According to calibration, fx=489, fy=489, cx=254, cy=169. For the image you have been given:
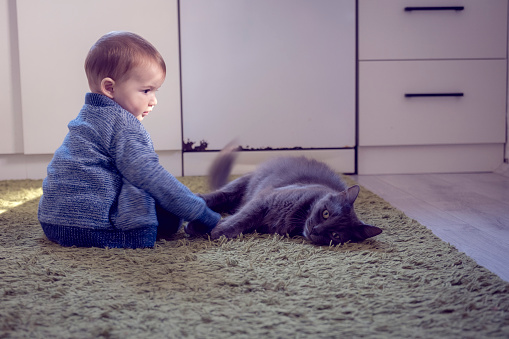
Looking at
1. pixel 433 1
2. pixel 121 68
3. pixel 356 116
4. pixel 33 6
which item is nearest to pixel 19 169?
pixel 33 6

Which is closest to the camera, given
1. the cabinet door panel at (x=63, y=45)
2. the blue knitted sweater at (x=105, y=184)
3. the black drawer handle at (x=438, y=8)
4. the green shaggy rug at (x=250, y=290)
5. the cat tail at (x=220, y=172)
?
the green shaggy rug at (x=250, y=290)

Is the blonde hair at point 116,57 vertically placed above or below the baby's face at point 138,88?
above

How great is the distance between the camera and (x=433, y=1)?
2.34 metres

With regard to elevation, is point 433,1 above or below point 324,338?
above

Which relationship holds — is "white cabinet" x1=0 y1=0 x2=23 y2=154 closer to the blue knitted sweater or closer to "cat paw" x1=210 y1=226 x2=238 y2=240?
the blue knitted sweater

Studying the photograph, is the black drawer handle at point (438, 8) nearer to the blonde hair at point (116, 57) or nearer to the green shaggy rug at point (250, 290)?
the green shaggy rug at point (250, 290)

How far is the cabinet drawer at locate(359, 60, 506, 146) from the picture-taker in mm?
2385

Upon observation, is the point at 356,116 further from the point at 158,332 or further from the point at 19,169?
the point at 158,332

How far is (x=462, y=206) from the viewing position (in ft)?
5.49

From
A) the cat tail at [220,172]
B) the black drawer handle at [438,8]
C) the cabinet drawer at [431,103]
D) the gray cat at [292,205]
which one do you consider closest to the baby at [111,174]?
the gray cat at [292,205]

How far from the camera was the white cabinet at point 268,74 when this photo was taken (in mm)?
2307

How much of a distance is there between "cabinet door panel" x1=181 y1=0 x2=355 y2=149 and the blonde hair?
1.12 meters

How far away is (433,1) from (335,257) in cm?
174

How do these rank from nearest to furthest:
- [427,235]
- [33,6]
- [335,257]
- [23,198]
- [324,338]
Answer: [324,338] → [335,257] → [427,235] → [23,198] → [33,6]
